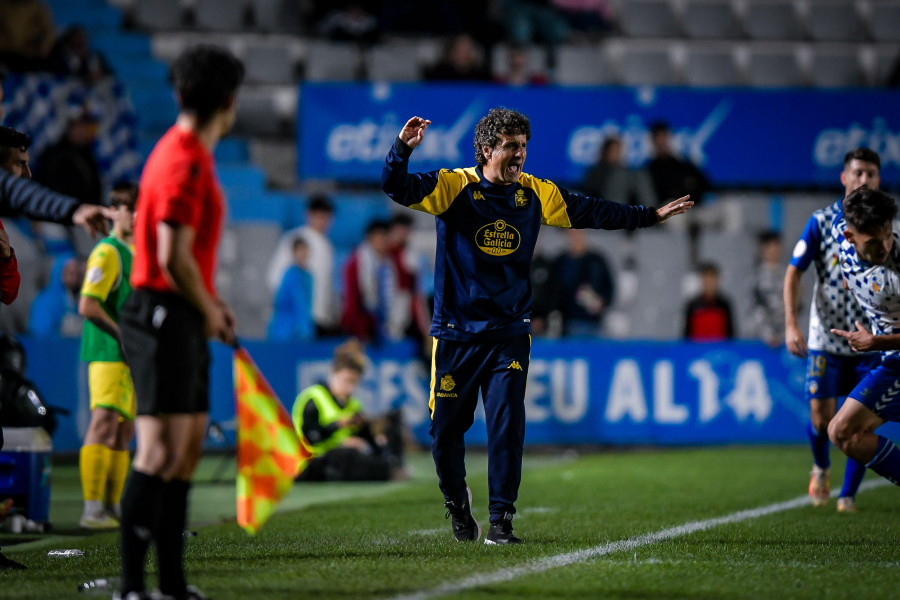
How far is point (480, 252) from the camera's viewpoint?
6473 mm

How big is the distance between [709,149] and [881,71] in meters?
4.30

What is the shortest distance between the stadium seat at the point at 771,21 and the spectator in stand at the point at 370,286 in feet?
29.2

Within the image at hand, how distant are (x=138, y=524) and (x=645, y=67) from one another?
1592 centimetres

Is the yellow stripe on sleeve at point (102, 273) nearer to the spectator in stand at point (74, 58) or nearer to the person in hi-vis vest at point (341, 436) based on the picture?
the person in hi-vis vest at point (341, 436)

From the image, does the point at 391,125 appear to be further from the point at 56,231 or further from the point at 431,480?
the point at 431,480

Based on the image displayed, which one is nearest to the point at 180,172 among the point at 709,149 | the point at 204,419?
the point at 204,419

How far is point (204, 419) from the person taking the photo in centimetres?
464

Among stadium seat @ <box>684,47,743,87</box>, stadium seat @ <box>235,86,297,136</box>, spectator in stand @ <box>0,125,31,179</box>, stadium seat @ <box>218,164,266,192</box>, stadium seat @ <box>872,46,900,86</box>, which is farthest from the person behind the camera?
stadium seat @ <box>872,46,900,86</box>

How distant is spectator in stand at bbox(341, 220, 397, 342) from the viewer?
1452 centimetres

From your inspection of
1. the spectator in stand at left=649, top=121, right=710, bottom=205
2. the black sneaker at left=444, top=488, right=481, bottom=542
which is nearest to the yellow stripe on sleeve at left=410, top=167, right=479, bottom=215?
the black sneaker at left=444, top=488, right=481, bottom=542

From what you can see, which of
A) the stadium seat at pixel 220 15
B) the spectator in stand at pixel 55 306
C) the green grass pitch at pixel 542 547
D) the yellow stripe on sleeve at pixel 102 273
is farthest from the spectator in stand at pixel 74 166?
the yellow stripe on sleeve at pixel 102 273

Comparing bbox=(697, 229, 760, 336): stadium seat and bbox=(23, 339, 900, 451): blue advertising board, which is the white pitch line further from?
bbox=(697, 229, 760, 336): stadium seat

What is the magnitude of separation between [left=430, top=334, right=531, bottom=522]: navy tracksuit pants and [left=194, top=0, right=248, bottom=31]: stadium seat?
46.5ft

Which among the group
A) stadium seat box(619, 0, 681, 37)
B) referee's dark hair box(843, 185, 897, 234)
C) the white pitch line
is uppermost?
stadium seat box(619, 0, 681, 37)
